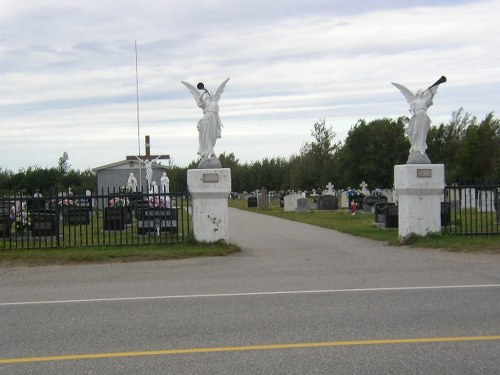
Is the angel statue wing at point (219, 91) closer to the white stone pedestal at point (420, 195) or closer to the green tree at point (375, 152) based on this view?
the white stone pedestal at point (420, 195)

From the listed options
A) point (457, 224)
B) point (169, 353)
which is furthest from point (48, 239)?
point (169, 353)

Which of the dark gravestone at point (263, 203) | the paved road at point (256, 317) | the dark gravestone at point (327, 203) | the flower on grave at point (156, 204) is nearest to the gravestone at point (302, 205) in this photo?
the dark gravestone at point (327, 203)

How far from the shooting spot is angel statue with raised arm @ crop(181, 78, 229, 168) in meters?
17.7

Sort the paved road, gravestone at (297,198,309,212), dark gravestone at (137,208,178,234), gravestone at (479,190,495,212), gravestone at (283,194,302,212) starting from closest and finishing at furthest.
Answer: the paved road < dark gravestone at (137,208,178,234) < gravestone at (479,190,495,212) < gravestone at (297,198,309,212) < gravestone at (283,194,302,212)

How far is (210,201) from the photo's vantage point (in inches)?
675

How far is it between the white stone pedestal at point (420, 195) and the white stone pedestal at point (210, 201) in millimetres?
4589

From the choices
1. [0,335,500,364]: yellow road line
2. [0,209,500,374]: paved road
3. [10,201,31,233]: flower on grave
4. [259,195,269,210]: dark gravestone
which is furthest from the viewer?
[259,195,269,210]: dark gravestone

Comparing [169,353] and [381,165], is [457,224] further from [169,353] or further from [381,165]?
[381,165]

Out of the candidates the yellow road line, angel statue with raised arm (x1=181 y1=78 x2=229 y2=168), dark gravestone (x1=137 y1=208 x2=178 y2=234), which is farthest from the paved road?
dark gravestone (x1=137 y1=208 x2=178 y2=234)

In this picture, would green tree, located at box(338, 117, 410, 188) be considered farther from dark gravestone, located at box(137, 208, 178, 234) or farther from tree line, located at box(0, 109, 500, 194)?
dark gravestone, located at box(137, 208, 178, 234)

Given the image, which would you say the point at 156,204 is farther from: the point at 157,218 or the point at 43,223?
the point at 43,223

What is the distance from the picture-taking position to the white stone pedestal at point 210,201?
17078 millimetres

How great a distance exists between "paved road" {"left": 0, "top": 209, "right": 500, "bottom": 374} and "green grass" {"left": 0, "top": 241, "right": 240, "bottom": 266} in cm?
86

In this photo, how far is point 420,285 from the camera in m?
11.2
